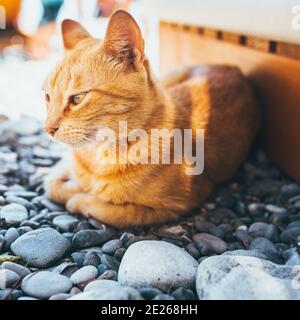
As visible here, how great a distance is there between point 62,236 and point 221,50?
155 centimetres

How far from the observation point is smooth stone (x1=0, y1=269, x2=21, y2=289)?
1.24 m

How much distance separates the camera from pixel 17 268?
4.26 ft

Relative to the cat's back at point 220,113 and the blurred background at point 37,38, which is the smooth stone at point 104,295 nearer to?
the cat's back at point 220,113

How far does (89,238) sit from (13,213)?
344 millimetres

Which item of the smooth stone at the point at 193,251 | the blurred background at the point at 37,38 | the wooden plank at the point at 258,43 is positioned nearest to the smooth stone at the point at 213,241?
the smooth stone at the point at 193,251

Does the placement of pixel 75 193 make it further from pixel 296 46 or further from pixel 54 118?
pixel 296 46

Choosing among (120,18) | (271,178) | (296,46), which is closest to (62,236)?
(120,18)

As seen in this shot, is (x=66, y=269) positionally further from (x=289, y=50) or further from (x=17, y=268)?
(x=289, y=50)

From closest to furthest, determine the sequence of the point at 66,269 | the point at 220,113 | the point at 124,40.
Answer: the point at 66,269, the point at 124,40, the point at 220,113

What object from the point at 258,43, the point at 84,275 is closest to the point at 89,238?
the point at 84,275

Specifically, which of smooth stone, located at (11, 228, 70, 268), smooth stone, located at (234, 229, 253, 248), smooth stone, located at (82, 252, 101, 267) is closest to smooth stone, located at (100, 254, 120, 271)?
smooth stone, located at (82, 252, 101, 267)

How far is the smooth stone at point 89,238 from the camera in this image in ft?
4.82

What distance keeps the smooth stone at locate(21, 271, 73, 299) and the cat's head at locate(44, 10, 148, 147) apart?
0.45 metres

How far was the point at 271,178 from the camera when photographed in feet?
6.67
